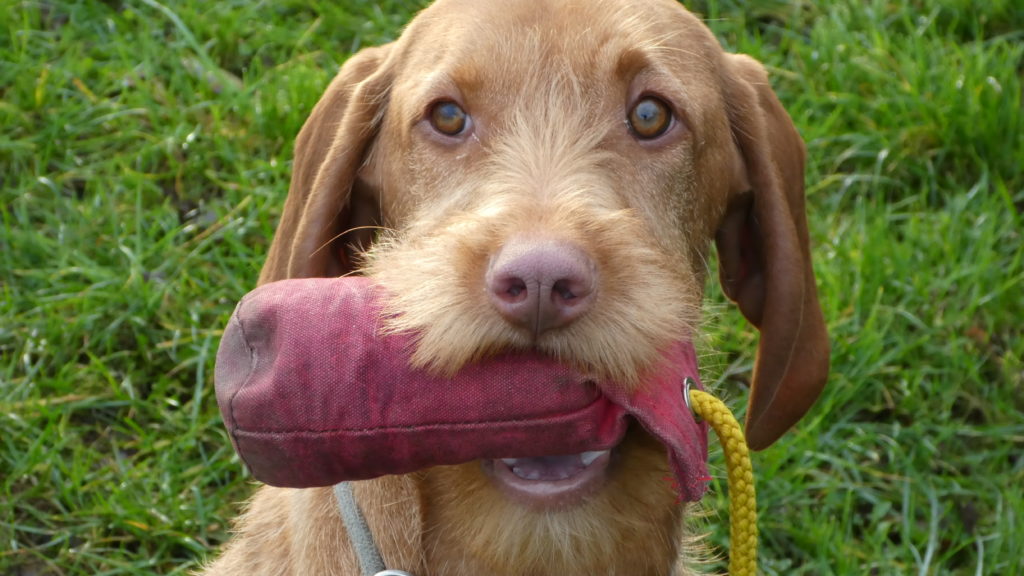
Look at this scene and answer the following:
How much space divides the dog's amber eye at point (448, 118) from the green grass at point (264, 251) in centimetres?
135

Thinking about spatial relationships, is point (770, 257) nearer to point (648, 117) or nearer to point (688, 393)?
point (648, 117)

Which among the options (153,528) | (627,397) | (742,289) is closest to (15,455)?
(153,528)

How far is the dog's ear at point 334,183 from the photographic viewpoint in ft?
11.9

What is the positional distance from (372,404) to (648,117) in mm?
1099

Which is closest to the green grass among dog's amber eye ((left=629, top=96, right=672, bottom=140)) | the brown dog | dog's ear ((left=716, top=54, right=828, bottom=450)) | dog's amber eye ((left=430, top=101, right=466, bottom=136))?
dog's ear ((left=716, top=54, right=828, bottom=450))

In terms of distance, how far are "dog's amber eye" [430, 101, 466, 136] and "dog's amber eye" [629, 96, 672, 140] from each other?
0.39 m

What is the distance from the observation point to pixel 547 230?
8.73ft

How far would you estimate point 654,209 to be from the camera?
3.29 meters

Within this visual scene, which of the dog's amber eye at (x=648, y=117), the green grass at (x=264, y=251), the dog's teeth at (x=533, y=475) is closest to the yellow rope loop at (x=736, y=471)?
the dog's teeth at (x=533, y=475)

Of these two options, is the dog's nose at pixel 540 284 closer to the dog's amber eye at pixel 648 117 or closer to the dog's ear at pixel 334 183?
the dog's amber eye at pixel 648 117

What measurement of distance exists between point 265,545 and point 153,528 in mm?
1159

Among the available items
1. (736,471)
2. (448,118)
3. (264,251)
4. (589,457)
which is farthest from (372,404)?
(264,251)

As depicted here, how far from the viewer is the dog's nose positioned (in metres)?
2.52

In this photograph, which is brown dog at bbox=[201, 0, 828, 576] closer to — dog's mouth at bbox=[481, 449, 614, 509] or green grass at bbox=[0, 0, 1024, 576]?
dog's mouth at bbox=[481, 449, 614, 509]
